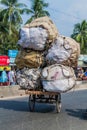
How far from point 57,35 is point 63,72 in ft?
4.67

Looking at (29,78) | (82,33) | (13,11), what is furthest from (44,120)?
(82,33)

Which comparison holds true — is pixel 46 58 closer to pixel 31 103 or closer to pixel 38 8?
pixel 31 103

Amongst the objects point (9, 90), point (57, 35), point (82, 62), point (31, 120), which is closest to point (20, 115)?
point (31, 120)

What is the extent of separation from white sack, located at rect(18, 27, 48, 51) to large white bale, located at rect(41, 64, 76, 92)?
925mm

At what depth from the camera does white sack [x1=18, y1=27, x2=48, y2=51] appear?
14539 mm

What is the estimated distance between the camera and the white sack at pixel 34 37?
1454 cm

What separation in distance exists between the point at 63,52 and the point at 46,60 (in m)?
0.70

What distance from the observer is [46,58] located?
1472 cm

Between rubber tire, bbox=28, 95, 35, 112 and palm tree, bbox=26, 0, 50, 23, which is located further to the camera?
palm tree, bbox=26, 0, 50, 23

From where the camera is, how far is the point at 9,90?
931 inches

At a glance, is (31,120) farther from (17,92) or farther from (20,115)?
(17,92)

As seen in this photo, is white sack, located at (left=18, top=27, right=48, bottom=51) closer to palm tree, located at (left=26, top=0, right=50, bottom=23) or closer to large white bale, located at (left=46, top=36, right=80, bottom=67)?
large white bale, located at (left=46, top=36, right=80, bottom=67)

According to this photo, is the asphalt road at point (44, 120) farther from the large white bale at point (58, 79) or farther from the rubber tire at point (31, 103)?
the large white bale at point (58, 79)

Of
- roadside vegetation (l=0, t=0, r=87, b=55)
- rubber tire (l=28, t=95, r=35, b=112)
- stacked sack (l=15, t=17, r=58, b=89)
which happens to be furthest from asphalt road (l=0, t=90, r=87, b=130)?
roadside vegetation (l=0, t=0, r=87, b=55)
